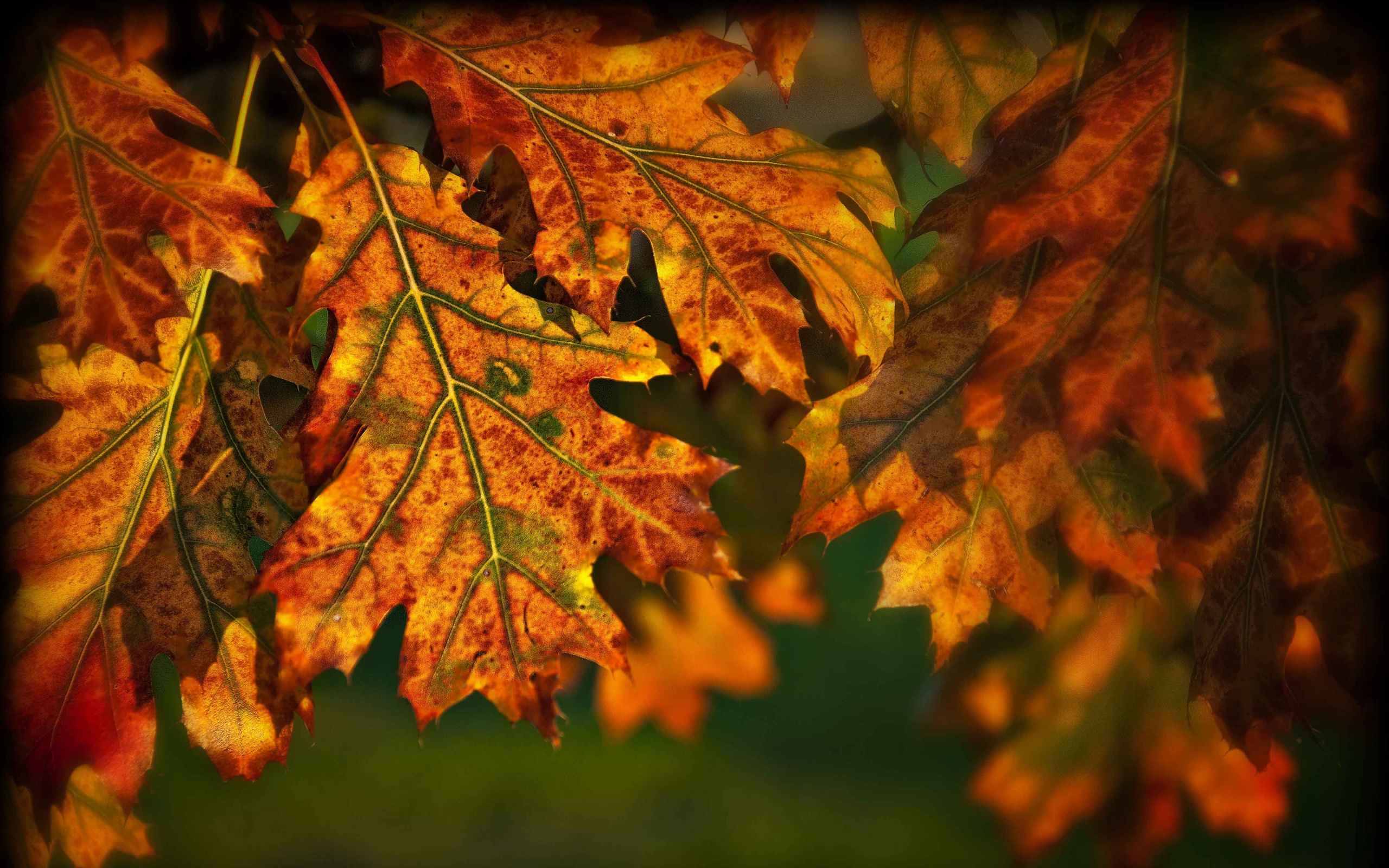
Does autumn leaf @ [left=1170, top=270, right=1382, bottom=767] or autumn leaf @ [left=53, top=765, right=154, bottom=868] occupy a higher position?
autumn leaf @ [left=1170, top=270, right=1382, bottom=767]

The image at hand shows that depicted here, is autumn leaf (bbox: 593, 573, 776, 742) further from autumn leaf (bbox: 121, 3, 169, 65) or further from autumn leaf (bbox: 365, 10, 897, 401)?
autumn leaf (bbox: 121, 3, 169, 65)

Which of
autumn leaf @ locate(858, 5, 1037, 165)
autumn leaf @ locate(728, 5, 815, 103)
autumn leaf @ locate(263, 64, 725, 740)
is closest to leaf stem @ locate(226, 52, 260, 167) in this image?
autumn leaf @ locate(263, 64, 725, 740)

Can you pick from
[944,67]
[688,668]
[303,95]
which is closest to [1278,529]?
[944,67]

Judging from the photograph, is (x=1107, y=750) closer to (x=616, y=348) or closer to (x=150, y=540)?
(x=616, y=348)

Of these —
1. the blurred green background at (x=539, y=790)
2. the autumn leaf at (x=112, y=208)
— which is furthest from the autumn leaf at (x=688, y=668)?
the autumn leaf at (x=112, y=208)

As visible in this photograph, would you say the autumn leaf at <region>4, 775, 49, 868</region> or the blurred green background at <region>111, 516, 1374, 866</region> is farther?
the blurred green background at <region>111, 516, 1374, 866</region>

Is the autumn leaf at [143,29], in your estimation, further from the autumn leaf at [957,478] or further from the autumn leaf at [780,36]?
the autumn leaf at [957,478]

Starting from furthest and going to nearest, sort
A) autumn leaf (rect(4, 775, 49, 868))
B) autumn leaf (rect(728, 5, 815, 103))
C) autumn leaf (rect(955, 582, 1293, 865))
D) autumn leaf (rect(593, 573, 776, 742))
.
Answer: autumn leaf (rect(593, 573, 776, 742))
autumn leaf (rect(955, 582, 1293, 865))
autumn leaf (rect(4, 775, 49, 868))
autumn leaf (rect(728, 5, 815, 103))
